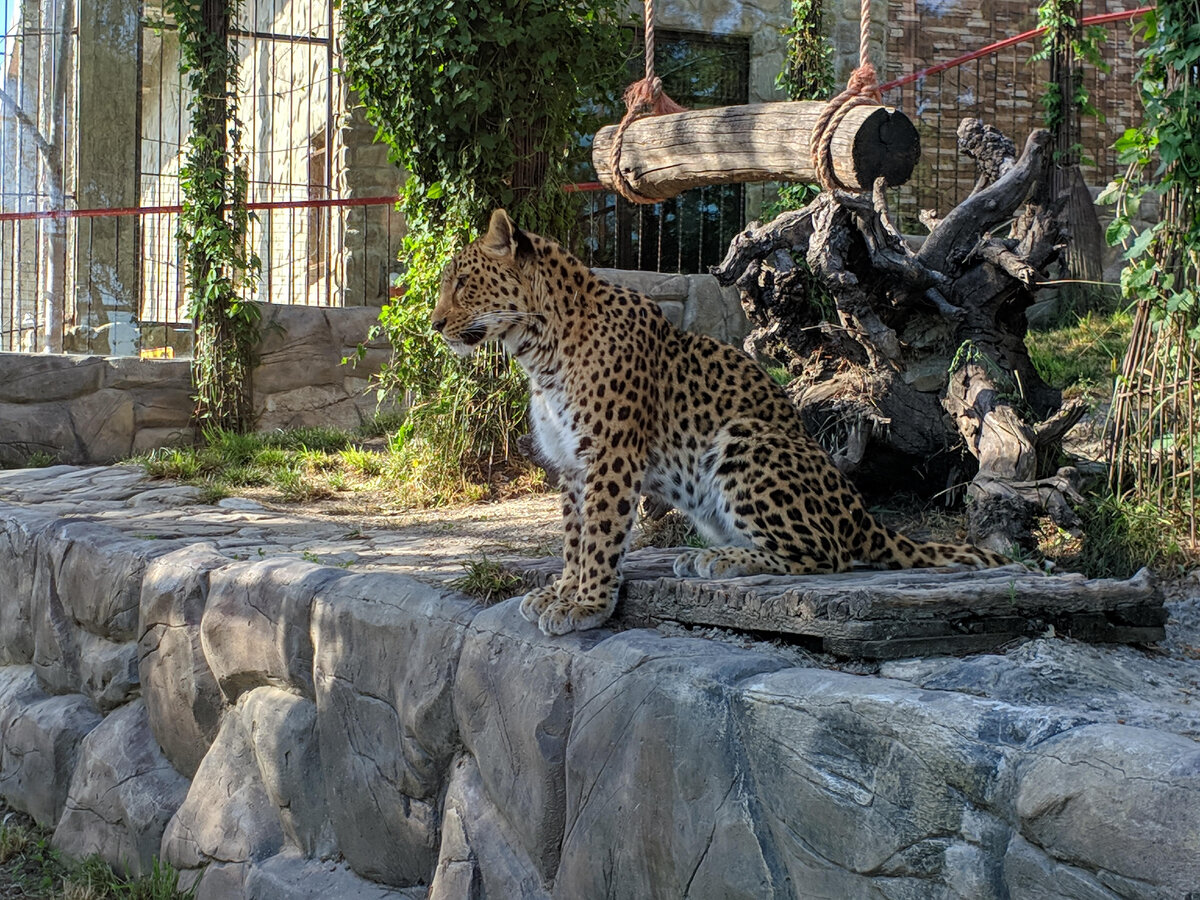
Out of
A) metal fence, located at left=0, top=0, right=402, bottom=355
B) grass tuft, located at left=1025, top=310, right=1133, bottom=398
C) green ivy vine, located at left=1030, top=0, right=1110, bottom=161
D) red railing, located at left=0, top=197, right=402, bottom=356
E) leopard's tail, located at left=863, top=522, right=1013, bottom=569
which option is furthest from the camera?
metal fence, located at left=0, top=0, right=402, bottom=355

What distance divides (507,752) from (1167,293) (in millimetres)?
3529

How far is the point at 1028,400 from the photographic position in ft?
22.9

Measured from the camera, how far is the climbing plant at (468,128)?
8320mm

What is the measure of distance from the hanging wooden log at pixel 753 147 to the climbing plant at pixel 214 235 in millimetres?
5537

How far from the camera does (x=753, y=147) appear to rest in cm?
544

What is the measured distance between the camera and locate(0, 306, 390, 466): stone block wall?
10.5 metres

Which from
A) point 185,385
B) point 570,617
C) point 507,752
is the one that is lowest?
point 507,752

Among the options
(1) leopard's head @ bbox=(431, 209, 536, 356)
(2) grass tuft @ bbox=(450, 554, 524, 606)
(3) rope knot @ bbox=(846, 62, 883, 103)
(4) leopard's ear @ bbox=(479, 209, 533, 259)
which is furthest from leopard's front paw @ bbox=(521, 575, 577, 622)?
(3) rope knot @ bbox=(846, 62, 883, 103)

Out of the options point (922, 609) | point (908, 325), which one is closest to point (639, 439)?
point (922, 609)

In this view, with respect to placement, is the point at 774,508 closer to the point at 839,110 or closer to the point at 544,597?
the point at 544,597

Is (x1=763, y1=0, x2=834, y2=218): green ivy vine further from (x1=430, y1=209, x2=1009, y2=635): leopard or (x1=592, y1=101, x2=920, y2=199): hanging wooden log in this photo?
(x1=430, y1=209, x2=1009, y2=635): leopard

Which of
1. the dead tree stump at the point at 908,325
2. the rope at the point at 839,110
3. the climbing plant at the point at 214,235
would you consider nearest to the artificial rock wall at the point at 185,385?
the climbing plant at the point at 214,235

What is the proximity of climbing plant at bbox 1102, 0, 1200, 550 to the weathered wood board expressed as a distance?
1653 mm

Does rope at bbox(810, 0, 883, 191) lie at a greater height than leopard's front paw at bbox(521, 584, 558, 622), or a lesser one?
greater
